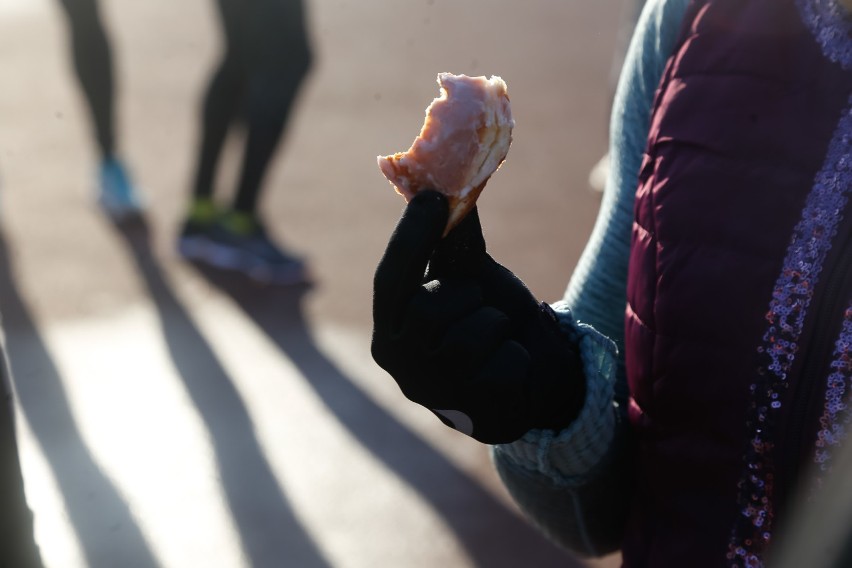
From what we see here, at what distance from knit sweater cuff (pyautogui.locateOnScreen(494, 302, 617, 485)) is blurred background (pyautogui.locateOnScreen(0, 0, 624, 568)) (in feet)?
4.97

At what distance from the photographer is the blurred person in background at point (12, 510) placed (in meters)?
1.17

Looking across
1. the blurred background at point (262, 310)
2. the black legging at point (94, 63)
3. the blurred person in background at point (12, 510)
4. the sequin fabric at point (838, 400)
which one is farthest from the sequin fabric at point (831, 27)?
the black legging at point (94, 63)

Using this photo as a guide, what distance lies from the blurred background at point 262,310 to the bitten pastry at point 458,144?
1.73 meters

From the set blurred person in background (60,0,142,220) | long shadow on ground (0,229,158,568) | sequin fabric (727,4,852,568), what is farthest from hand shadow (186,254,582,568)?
sequin fabric (727,4,852,568)

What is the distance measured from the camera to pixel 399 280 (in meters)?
1.10

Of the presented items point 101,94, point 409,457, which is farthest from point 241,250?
point 409,457

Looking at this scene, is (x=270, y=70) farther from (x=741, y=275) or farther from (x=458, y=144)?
(x=741, y=275)

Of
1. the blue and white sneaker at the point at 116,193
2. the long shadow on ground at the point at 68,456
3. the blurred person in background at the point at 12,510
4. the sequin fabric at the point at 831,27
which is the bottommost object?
the long shadow on ground at the point at 68,456

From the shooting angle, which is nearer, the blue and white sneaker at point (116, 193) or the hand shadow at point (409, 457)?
the hand shadow at point (409, 457)

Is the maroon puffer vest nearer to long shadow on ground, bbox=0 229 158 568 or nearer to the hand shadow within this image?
the hand shadow

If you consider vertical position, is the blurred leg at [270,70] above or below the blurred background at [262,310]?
above

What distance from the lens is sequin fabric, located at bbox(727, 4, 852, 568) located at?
3.67 feet

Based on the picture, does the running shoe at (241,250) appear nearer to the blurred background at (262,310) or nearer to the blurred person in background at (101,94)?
the blurred background at (262,310)

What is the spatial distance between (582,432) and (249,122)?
2.95 metres
